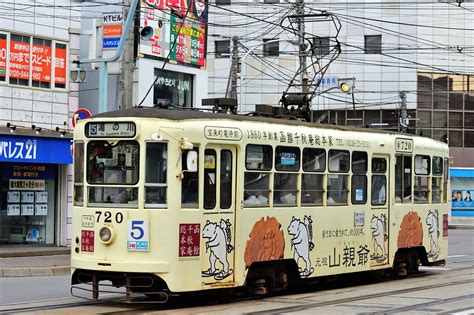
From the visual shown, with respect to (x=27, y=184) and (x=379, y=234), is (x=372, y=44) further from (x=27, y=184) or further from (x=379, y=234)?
(x=379, y=234)

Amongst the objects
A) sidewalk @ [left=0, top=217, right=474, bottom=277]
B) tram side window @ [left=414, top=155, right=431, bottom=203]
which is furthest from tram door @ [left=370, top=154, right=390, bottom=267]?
sidewalk @ [left=0, top=217, right=474, bottom=277]

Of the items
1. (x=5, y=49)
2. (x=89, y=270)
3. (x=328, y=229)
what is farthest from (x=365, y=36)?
(x=89, y=270)

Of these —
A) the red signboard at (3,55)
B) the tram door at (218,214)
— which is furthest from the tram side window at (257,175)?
the red signboard at (3,55)

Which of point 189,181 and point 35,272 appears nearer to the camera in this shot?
point 189,181

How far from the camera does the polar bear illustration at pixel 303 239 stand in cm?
1454

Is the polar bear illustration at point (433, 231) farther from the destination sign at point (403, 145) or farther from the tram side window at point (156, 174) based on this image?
the tram side window at point (156, 174)

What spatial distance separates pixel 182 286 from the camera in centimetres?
1248

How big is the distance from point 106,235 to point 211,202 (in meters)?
1.60

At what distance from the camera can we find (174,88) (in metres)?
28.2

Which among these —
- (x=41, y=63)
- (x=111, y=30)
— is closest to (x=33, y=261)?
(x=41, y=63)

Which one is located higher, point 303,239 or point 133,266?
point 303,239

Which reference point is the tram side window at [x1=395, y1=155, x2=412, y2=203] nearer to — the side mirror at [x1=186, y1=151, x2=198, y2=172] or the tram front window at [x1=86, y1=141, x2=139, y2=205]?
the side mirror at [x1=186, y1=151, x2=198, y2=172]

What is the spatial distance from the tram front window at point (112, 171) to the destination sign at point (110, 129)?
0.34 ft

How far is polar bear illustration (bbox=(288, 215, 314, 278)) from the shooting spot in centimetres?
1454
